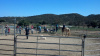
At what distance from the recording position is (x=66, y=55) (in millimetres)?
6887

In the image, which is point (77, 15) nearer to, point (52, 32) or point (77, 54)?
point (52, 32)

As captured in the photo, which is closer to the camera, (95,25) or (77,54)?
(77,54)

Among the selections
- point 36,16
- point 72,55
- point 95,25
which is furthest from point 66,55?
point 36,16

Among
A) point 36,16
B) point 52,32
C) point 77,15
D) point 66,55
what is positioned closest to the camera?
point 66,55

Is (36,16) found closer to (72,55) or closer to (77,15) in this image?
(77,15)

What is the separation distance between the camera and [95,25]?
34156mm

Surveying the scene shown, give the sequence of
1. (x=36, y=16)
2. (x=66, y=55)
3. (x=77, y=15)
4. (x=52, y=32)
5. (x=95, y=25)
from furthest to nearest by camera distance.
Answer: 1. (x=36, y=16)
2. (x=77, y=15)
3. (x=95, y=25)
4. (x=52, y=32)
5. (x=66, y=55)

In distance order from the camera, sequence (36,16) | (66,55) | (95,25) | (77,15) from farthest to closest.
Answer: (36,16) < (77,15) < (95,25) < (66,55)

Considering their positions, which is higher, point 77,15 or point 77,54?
point 77,15

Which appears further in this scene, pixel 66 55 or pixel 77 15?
pixel 77 15

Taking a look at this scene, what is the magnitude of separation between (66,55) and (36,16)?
72.8 m

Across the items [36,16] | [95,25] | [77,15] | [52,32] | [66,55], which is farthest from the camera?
[36,16]

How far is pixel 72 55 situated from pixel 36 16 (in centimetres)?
7275

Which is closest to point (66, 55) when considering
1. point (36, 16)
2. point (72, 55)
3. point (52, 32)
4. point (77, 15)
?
point (72, 55)
